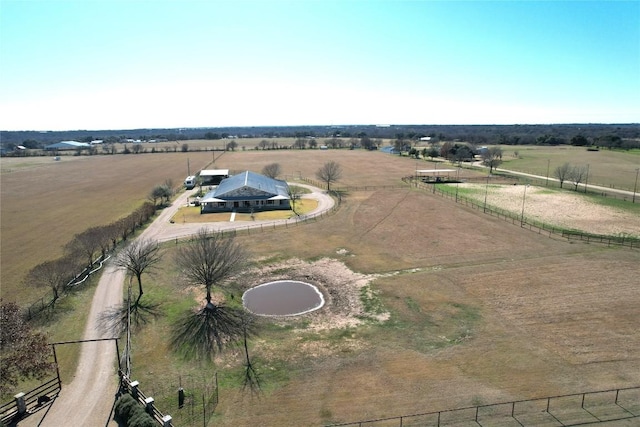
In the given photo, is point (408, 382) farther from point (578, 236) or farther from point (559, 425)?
point (578, 236)

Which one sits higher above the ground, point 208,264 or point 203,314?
point 208,264

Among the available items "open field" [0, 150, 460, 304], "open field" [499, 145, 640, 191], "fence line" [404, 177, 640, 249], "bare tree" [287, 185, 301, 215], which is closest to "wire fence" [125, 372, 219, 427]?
"open field" [0, 150, 460, 304]

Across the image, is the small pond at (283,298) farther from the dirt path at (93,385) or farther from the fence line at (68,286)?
the fence line at (68,286)

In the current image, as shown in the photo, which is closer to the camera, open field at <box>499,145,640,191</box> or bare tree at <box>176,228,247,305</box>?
bare tree at <box>176,228,247,305</box>

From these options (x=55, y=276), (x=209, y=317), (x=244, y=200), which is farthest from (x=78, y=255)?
(x=244, y=200)

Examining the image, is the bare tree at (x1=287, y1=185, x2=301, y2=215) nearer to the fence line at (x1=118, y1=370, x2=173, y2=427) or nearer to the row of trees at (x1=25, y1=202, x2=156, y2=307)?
the row of trees at (x1=25, y1=202, x2=156, y2=307)

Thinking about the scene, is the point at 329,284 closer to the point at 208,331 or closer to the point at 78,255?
the point at 208,331
